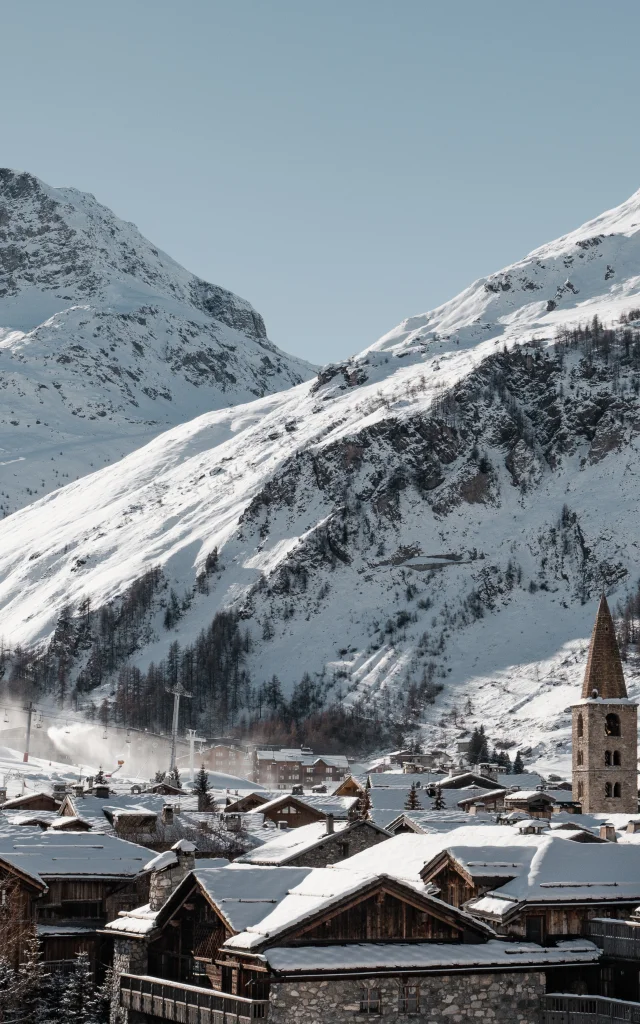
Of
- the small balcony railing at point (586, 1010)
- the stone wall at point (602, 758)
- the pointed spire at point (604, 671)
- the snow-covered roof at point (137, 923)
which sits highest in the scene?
the pointed spire at point (604, 671)

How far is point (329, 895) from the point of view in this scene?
4309cm

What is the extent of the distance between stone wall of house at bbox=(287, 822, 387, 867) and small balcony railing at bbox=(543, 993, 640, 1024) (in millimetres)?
14169

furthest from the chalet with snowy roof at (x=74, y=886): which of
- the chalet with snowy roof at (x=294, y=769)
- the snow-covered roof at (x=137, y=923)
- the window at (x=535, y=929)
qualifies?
the chalet with snowy roof at (x=294, y=769)

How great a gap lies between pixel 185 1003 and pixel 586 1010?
34.8ft

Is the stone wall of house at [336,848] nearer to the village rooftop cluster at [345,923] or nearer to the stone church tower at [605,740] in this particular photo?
the village rooftop cluster at [345,923]

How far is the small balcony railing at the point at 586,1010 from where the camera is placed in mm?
44156

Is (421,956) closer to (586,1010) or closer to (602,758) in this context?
(586,1010)

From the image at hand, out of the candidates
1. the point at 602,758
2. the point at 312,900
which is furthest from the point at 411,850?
the point at 602,758

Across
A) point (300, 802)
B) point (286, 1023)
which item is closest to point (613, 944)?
point (286, 1023)

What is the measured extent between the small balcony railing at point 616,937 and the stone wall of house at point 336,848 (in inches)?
503

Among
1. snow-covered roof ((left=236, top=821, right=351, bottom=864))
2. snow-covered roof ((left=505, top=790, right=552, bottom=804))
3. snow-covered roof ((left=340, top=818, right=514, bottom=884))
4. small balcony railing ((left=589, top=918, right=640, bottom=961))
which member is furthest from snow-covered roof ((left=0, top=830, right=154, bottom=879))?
snow-covered roof ((left=505, top=790, right=552, bottom=804))

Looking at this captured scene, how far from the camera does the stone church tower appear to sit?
103 meters

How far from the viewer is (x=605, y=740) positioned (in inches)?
4119

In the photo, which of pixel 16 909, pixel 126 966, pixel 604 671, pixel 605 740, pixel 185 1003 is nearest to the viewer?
pixel 185 1003
